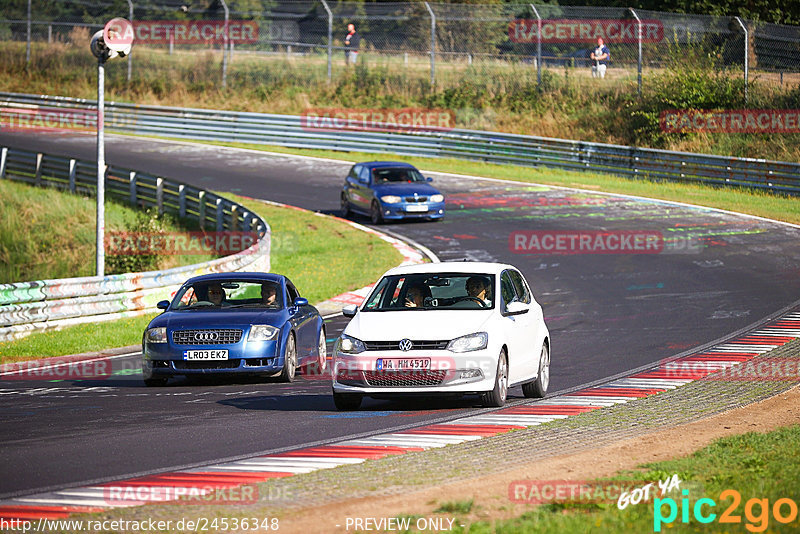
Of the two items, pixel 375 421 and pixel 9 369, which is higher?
pixel 375 421

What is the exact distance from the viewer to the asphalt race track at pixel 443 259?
389 inches

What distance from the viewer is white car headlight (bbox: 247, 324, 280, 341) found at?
559 inches

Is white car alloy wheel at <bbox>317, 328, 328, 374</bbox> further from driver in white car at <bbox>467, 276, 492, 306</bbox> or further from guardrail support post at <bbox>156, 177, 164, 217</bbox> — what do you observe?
guardrail support post at <bbox>156, 177, 164, 217</bbox>

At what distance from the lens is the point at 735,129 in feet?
133

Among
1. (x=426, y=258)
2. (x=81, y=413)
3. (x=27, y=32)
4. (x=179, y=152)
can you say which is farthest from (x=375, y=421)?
(x=27, y=32)

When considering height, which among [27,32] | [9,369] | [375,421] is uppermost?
[27,32]

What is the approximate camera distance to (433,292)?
506 inches

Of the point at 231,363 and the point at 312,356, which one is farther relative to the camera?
the point at 312,356

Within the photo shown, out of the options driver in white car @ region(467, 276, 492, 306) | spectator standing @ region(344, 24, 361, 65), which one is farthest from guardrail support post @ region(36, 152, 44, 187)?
driver in white car @ region(467, 276, 492, 306)

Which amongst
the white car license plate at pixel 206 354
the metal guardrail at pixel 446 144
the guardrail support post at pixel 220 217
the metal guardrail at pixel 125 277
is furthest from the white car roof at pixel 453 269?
the metal guardrail at pixel 446 144

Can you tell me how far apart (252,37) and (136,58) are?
27.4ft

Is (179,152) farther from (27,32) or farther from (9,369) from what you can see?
(9,369)

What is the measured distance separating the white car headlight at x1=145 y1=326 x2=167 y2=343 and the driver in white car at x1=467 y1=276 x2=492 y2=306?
3993mm

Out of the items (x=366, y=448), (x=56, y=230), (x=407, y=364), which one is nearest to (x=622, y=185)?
(x=56, y=230)
